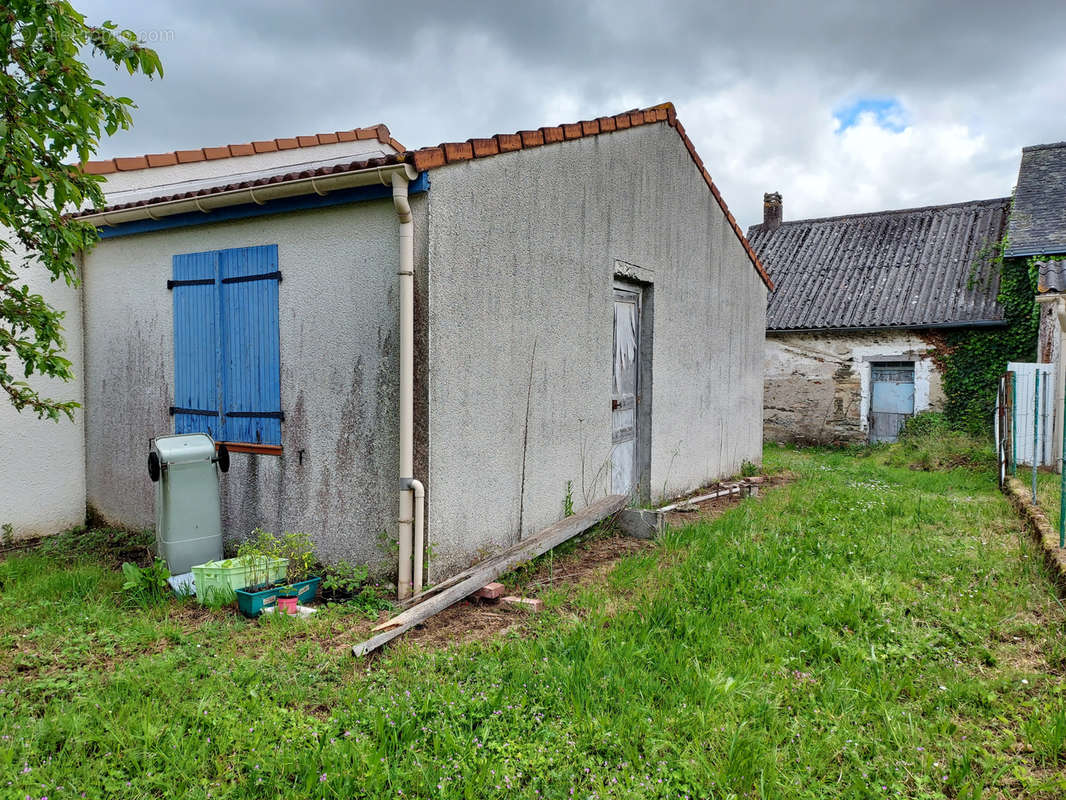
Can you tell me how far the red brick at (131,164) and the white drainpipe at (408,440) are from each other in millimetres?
4363

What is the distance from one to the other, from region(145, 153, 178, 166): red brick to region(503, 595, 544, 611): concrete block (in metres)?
6.23

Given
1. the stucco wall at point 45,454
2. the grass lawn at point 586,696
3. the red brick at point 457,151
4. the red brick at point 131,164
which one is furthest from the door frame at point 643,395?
the stucco wall at point 45,454

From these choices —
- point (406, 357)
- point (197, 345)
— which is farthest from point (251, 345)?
point (406, 357)

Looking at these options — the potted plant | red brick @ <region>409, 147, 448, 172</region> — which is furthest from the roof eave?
the potted plant

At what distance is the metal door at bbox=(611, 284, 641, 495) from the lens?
7.45 metres

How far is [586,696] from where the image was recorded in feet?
10.8

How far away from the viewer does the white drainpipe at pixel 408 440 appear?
15.1 ft

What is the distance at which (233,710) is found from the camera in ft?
10.5

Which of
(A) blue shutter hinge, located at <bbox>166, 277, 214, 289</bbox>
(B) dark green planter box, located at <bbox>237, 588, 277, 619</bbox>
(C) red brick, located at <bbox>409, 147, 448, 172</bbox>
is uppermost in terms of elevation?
(C) red brick, located at <bbox>409, 147, 448, 172</bbox>

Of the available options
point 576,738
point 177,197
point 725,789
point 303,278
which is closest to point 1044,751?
point 725,789

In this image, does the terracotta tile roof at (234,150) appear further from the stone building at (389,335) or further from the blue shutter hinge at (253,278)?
the blue shutter hinge at (253,278)

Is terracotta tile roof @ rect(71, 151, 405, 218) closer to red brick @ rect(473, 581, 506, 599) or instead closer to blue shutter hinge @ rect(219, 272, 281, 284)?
blue shutter hinge @ rect(219, 272, 281, 284)

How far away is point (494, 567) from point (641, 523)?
214 cm

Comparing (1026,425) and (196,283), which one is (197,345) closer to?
(196,283)
